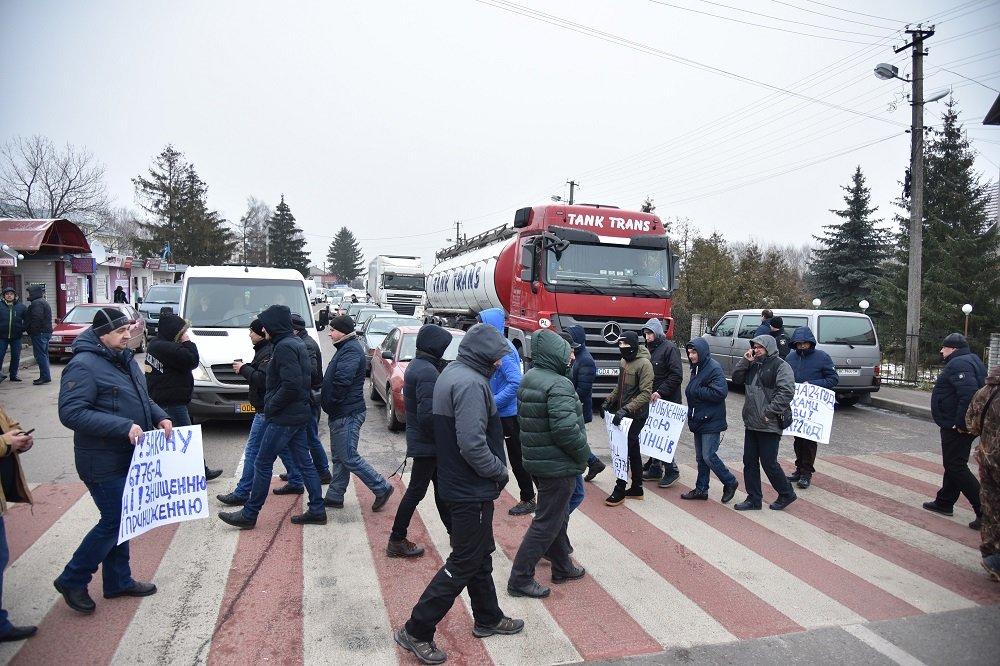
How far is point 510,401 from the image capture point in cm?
586

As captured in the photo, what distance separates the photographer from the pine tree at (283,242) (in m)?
74.1

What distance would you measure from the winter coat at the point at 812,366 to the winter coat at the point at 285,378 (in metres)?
5.88

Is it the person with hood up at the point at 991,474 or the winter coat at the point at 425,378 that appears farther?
the person with hood up at the point at 991,474

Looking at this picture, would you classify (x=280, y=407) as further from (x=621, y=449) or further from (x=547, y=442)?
(x=621, y=449)

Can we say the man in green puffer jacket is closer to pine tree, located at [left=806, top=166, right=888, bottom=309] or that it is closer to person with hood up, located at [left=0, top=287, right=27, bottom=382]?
person with hood up, located at [left=0, top=287, right=27, bottom=382]

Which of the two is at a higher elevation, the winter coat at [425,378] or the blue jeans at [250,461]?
the winter coat at [425,378]

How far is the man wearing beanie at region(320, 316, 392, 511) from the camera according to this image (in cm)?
588

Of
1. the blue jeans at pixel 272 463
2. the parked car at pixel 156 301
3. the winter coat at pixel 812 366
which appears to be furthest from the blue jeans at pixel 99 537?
the parked car at pixel 156 301

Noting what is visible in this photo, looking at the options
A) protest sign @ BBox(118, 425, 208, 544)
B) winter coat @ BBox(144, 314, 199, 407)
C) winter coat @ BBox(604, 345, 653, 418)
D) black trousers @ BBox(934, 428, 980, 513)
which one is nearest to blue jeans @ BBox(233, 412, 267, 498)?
winter coat @ BBox(144, 314, 199, 407)

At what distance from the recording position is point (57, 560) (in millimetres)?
4859

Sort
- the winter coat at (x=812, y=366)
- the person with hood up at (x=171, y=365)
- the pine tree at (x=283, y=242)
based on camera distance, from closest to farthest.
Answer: the person with hood up at (x=171, y=365), the winter coat at (x=812, y=366), the pine tree at (x=283, y=242)

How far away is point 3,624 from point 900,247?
103ft

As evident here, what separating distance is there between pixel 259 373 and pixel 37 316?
1020cm

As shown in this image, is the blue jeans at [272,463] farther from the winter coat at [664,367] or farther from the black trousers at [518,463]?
the winter coat at [664,367]
